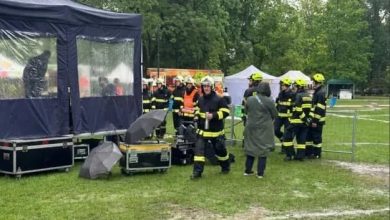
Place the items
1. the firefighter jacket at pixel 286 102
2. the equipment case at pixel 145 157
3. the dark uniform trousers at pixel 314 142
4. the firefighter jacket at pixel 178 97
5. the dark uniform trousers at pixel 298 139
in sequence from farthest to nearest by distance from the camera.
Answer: the firefighter jacket at pixel 178 97 < the firefighter jacket at pixel 286 102 < the dark uniform trousers at pixel 314 142 < the dark uniform trousers at pixel 298 139 < the equipment case at pixel 145 157

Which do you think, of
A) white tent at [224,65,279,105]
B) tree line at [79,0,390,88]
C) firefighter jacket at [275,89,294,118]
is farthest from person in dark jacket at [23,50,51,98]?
white tent at [224,65,279,105]

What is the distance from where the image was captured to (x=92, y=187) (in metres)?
9.32

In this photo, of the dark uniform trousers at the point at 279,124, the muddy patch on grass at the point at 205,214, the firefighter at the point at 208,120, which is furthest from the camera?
the dark uniform trousers at the point at 279,124

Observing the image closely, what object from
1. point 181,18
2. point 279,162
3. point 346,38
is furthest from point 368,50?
point 279,162

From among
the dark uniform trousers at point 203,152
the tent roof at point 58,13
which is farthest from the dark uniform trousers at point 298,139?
the tent roof at point 58,13

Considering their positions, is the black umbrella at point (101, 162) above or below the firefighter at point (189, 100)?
below

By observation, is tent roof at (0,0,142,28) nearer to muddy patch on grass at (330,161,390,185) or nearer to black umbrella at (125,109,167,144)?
black umbrella at (125,109,167,144)

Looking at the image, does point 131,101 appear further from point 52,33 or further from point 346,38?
point 346,38

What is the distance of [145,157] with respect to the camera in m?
10.6

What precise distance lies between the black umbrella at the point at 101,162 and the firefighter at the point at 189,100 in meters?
4.29

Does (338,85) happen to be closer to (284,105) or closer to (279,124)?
(279,124)

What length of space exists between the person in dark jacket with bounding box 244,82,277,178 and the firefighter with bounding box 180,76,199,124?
12.6 feet

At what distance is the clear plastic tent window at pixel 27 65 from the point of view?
10492 millimetres

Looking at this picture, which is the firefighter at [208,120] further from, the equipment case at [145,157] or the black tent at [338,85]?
the black tent at [338,85]
